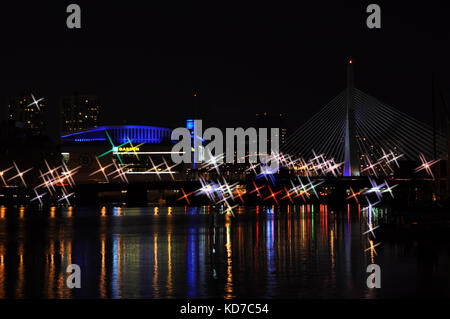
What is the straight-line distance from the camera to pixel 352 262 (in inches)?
1489

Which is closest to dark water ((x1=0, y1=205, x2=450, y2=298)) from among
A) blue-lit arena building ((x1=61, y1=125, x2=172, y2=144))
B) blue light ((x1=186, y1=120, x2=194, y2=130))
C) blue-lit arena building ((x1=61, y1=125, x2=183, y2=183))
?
blue-lit arena building ((x1=61, y1=125, x2=183, y2=183))

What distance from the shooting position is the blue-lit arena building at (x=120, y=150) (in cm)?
13900

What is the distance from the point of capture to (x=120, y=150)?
145250 mm

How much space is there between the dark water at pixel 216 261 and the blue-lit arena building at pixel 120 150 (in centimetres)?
7552

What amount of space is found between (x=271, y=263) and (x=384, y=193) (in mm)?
80436

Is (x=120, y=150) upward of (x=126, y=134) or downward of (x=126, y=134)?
downward

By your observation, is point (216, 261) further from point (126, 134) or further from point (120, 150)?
point (126, 134)

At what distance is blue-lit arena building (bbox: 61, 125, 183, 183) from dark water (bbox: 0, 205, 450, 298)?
75.5m

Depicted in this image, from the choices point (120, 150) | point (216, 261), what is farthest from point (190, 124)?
point (216, 261)

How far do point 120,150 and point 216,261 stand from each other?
109m

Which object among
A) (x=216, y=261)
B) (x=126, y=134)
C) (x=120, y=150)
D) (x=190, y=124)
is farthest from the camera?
(x=190, y=124)

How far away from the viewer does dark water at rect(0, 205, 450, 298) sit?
29047mm
